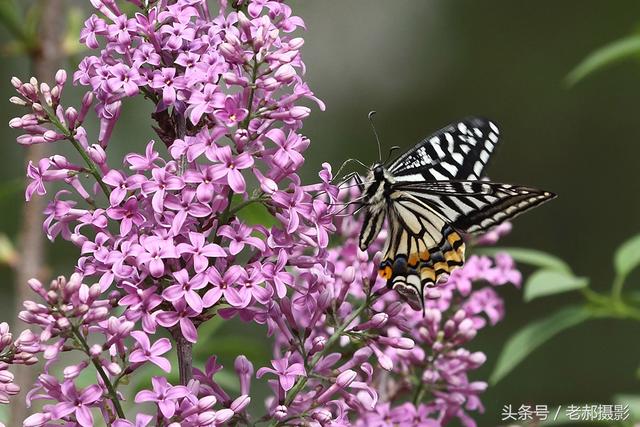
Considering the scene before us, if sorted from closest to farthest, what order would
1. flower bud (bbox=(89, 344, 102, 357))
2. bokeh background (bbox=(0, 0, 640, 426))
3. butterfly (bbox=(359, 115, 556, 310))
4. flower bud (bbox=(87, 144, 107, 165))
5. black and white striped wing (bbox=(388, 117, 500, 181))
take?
flower bud (bbox=(89, 344, 102, 357)) < flower bud (bbox=(87, 144, 107, 165)) < butterfly (bbox=(359, 115, 556, 310)) < black and white striped wing (bbox=(388, 117, 500, 181)) < bokeh background (bbox=(0, 0, 640, 426))

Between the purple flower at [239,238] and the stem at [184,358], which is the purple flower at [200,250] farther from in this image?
the stem at [184,358]

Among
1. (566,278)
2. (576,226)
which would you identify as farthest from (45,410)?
(576,226)

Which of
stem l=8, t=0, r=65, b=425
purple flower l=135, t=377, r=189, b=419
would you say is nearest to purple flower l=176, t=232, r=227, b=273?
purple flower l=135, t=377, r=189, b=419

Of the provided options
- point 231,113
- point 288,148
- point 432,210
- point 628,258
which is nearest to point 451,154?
point 432,210

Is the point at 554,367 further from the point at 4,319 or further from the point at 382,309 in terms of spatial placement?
the point at 382,309

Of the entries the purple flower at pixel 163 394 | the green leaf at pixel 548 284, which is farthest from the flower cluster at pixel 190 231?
the green leaf at pixel 548 284

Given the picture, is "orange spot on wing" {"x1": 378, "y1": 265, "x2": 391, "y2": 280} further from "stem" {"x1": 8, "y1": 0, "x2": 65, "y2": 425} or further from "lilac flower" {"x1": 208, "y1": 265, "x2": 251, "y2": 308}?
"stem" {"x1": 8, "y1": 0, "x2": 65, "y2": 425}
